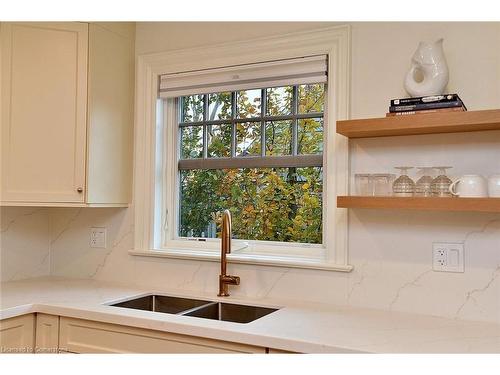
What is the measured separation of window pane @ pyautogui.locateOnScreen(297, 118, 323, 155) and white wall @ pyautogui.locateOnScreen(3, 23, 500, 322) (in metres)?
0.24

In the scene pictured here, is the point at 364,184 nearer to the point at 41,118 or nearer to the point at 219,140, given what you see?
the point at 219,140

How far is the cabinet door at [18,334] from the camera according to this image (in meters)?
1.79

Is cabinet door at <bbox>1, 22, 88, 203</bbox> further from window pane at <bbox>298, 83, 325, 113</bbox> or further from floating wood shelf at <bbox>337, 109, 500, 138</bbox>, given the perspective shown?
floating wood shelf at <bbox>337, 109, 500, 138</bbox>

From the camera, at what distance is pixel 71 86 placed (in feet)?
7.29

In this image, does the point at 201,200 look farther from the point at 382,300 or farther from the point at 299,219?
the point at 382,300

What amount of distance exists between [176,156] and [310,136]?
0.75 metres

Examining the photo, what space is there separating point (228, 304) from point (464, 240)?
1011mm

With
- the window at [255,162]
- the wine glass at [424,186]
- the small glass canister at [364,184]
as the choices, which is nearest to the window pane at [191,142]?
the window at [255,162]

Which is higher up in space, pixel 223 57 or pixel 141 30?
pixel 141 30

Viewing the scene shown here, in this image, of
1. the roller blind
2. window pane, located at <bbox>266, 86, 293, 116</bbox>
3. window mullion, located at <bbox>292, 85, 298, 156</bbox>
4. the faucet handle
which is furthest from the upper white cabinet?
window mullion, located at <bbox>292, 85, 298, 156</bbox>

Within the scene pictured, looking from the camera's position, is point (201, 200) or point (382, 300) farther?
point (201, 200)

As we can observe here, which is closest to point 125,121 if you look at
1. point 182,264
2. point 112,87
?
point 112,87

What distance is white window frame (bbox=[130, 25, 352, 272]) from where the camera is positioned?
6.56ft

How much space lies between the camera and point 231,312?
6.79 feet
